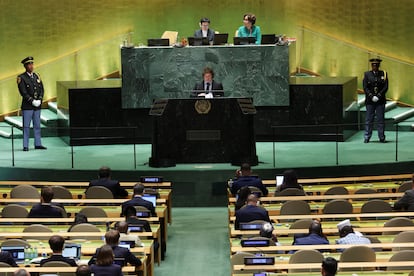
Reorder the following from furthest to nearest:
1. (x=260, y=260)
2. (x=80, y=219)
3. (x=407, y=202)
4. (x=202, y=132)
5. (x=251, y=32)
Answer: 1. (x=251, y=32)
2. (x=202, y=132)
3. (x=407, y=202)
4. (x=80, y=219)
5. (x=260, y=260)

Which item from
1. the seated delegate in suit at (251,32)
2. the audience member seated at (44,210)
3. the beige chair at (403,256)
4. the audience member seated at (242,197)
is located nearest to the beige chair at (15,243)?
the audience member seated at (44,210)

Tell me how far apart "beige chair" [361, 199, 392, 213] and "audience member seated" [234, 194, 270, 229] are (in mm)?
1699

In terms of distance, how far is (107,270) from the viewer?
1034 centimetres

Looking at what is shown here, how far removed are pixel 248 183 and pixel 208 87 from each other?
12.9 ft

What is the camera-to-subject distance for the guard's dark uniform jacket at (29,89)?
2028cm

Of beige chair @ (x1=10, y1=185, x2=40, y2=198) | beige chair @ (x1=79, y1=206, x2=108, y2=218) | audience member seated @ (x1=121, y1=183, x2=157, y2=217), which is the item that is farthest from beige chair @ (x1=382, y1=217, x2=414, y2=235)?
beige chair @ (x1=10, y1=185, x2=40, y2=198)

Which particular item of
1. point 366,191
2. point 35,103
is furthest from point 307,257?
point 35,103

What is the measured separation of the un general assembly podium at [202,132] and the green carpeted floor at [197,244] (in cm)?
124

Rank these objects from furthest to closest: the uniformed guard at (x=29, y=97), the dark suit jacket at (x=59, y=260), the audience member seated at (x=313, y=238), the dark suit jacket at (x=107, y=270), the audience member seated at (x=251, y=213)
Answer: the uniformed guard at (x=29, y=97) < the audience member seated at (x=251, y=213) < the audience member seated at (x=313, y=238) < the dark suit jacket at (x=59, y=260) < the dark suit jacket at (x=107, y=270)

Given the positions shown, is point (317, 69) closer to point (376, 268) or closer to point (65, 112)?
point (65, 112)

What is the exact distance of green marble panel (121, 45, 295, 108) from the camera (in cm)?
2078

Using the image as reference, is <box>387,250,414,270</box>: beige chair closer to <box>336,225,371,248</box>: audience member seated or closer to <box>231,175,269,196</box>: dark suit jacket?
<box>336,225,371,248</box>: audience member seated

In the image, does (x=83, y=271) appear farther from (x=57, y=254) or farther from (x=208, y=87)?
(x=208, y=87)

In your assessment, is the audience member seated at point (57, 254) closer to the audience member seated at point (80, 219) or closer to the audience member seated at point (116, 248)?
the audience member seated at point (116, 248)
